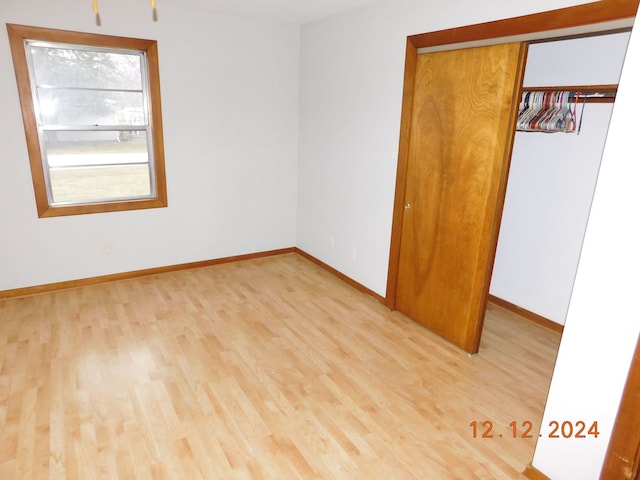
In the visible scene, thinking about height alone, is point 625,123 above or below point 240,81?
below

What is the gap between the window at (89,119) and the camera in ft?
11.0

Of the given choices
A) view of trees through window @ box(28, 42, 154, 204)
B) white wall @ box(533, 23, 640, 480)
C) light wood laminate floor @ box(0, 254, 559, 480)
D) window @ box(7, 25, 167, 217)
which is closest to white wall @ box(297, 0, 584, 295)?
light wood laminate floor @ box(0, 254, 559, 480)

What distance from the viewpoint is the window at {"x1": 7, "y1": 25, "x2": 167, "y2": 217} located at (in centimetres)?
335

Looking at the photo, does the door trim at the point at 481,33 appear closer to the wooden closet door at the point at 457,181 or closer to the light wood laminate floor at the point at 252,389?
the wooden closet door at the point at 457,181

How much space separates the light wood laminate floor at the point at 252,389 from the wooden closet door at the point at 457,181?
1.04 feet

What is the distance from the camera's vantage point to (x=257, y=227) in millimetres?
4695

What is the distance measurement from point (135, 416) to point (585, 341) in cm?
219

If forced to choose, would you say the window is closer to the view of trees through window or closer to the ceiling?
the view of trees through window

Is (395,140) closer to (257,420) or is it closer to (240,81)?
(240,81)

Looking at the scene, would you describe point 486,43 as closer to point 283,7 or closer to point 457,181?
point 457,181

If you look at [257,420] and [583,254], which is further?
[257,420]

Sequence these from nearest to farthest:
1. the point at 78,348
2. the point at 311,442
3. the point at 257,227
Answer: the point at 311,442, the point at 78,348, the point at 257,227

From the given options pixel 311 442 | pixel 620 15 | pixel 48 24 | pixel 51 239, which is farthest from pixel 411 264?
pixel 48 24

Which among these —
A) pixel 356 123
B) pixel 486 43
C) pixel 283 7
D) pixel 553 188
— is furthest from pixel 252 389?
pixel 283 7
